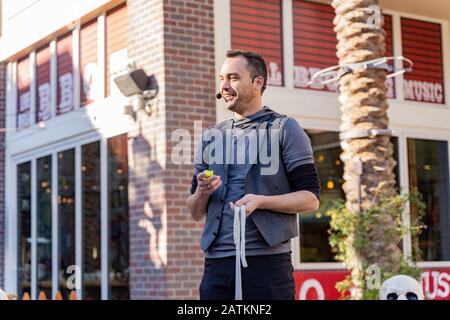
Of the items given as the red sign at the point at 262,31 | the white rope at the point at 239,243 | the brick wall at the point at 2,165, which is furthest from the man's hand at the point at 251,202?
the brick wall at the point at 2,165

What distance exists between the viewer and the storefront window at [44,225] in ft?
28.3

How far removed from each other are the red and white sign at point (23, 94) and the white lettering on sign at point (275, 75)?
2.86m

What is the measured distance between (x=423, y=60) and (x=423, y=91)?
0.34 m

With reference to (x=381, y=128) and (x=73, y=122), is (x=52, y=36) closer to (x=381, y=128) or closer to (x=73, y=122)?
(x=73, y=122)

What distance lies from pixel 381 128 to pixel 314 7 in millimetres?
1904

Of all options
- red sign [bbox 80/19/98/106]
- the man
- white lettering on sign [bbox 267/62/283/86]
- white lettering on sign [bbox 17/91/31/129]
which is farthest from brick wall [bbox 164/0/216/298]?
the man

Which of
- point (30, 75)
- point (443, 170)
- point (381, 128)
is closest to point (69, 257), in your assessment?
point (30, 75)

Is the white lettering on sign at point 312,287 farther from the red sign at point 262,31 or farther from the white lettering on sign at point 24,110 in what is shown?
the white lettering on sign at point 24,110

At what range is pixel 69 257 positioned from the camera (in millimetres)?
8328

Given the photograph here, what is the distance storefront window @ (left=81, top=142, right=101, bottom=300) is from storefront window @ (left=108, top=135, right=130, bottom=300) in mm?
221

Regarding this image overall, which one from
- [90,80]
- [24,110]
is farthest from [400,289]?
[24,110]

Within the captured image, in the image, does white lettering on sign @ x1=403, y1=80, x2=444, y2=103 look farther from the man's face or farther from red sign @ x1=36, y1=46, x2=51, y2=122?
the man's face

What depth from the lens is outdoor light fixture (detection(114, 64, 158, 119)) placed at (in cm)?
717
